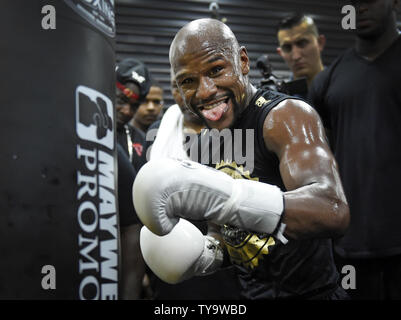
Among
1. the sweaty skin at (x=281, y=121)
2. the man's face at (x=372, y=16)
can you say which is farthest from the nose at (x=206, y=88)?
the man's face at (x=372, y=16)

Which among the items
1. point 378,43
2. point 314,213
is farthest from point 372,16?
point 314,213

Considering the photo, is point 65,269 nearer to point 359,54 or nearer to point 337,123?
point 337,123

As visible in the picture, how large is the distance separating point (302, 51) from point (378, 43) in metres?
0.82

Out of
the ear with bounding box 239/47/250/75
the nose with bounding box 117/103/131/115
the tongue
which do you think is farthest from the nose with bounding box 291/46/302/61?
the tongue

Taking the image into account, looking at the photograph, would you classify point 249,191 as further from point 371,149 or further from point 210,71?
point 371,149

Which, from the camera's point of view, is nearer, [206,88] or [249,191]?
[249,191]

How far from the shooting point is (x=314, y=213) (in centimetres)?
124

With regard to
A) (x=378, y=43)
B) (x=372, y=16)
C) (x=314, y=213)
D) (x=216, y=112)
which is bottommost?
(x=314, y=213)

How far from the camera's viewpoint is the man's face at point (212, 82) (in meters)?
1.54

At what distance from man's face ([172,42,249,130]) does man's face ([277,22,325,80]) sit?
1.80 m

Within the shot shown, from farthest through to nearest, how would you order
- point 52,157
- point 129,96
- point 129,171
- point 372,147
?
point 129,96, point 129,171, point 372,147, point 52,157

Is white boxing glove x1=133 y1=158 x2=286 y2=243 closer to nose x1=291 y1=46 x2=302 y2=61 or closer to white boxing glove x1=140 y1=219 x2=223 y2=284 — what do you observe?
white boxing glove x1=140 y1=219 x2=223 y2=284

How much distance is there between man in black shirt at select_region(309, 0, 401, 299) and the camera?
2344 millimetres

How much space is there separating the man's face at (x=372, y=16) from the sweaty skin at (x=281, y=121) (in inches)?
44.8
